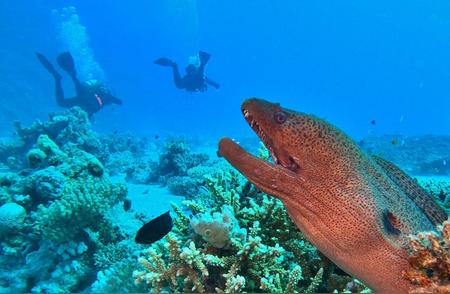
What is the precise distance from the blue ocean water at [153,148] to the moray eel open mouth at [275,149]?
804 mm

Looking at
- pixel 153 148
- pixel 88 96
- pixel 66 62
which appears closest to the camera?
pixel 88 96

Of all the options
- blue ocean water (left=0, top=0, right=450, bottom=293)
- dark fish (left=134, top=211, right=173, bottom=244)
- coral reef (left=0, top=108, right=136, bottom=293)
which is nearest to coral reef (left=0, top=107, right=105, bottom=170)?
blue ocean water (left=0, top=0, right=450, bottom=293)

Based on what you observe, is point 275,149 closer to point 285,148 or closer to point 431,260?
point 285,148

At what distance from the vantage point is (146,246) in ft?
16.3

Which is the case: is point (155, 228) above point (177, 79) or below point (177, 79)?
below

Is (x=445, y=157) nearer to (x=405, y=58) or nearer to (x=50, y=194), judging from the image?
(x=50, y=194)

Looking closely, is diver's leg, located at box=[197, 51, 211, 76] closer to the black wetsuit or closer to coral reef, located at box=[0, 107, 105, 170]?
the black wetsuit

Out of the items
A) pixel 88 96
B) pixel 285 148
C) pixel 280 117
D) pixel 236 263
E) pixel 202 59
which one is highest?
pixel 202 59

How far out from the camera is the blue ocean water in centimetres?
318

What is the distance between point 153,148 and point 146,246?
18.7 meters

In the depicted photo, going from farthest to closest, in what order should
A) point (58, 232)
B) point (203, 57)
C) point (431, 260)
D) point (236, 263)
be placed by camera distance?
point (203, 57)
point (58, 232)
point (236, 263)
point (431, 260)

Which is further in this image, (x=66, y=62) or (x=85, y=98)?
(x=66, y=62)

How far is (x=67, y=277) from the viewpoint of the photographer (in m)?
4.57

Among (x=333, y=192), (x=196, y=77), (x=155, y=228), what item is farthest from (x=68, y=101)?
(x=333, y=192)
